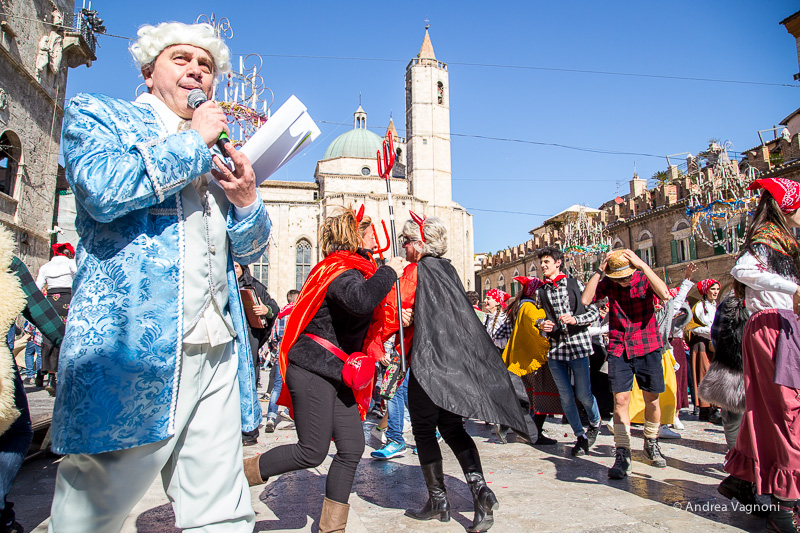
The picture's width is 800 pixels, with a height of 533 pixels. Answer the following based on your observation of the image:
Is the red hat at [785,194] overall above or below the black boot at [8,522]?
above

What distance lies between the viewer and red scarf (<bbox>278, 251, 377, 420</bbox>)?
2979 millimetres

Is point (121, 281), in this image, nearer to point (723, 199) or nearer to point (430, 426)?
point (430, 426)

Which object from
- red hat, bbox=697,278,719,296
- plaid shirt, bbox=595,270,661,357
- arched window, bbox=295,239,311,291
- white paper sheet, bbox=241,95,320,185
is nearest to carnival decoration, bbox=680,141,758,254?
red hat, bbox=697,278,719,296

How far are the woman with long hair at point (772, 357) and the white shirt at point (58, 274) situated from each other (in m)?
7.60

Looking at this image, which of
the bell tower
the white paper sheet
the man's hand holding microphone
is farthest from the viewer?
the bell tower

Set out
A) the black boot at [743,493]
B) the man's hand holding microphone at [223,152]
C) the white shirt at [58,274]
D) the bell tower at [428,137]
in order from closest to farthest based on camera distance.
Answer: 1. the man's hand holding microphone at [223,152]
2. the black boot at [743,493]
3. the white shirt at [58,274]
4. the bell tower at [428,137]

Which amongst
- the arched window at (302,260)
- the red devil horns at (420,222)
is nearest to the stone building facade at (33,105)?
the red devil horns at (420,222)

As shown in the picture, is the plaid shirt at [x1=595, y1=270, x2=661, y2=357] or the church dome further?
the church dome

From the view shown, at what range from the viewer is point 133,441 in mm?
1633

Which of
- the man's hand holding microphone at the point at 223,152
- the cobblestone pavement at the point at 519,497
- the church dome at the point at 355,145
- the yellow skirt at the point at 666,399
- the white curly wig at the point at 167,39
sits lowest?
the cobblestone pavement at the point at 519,497

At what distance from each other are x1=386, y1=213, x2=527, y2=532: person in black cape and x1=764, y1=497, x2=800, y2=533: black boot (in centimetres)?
141

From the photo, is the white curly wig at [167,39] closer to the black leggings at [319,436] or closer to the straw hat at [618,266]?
the black leggings at [319,436]

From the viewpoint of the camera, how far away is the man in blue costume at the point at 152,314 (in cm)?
163

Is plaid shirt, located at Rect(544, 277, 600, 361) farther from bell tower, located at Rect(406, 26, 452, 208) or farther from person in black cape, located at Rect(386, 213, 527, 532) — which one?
bell tower, located at Rect(406, 26, 452, 208)
